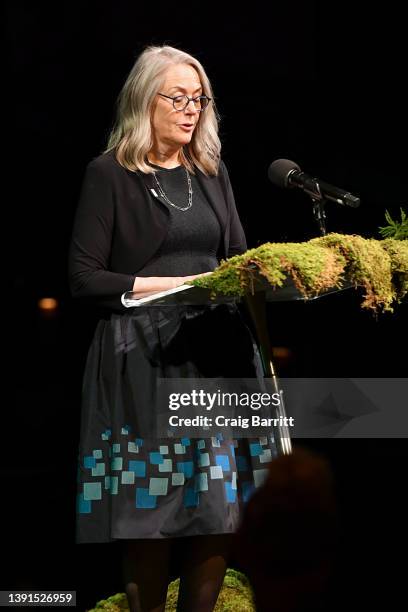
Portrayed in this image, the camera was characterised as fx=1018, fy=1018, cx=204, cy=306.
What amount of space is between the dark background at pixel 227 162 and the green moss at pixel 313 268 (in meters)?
1.66

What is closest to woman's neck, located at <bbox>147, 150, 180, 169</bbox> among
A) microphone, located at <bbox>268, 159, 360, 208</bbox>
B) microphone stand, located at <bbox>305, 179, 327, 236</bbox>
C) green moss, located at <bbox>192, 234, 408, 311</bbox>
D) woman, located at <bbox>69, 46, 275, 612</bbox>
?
woman, located at <bbox>69, 46, 275, 612</bbox>

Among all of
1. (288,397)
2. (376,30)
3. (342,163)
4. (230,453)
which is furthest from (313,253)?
(376,30)

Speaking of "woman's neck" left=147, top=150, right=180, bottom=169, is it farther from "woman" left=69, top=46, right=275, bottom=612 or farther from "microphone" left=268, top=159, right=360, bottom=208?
"microphone" left=268, top=159, right=360, bottom=208

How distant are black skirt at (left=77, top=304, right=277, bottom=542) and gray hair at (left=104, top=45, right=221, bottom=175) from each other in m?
0.50

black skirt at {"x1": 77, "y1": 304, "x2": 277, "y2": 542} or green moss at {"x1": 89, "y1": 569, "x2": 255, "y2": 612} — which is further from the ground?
black skirt at {"x1": 77, "y1": 304, "x2": 277, "y2": 542}

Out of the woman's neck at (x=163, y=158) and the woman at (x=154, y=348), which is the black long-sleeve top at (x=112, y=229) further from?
the woman's neck at (x=163, y=158)

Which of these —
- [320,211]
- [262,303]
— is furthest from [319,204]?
[262,303]

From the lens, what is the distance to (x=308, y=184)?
2822 mm

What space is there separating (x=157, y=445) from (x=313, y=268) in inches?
29.6

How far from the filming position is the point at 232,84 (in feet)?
14.7

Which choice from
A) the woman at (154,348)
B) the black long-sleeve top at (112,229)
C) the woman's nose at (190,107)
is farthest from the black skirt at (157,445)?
the woman's nose at (190,107)

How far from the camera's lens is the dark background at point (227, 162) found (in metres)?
4.32

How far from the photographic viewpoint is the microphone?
2707 mm

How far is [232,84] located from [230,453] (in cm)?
210
